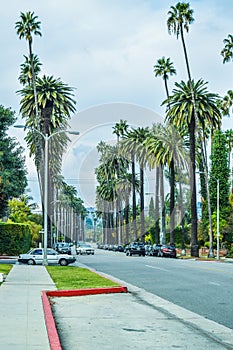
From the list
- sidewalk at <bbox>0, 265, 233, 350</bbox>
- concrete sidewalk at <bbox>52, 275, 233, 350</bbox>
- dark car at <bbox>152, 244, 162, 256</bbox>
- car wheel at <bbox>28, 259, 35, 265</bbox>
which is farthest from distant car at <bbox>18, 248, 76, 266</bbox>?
dark car at <bbox>152, 244, 162, 256</bbox>

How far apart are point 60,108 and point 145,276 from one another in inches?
1386

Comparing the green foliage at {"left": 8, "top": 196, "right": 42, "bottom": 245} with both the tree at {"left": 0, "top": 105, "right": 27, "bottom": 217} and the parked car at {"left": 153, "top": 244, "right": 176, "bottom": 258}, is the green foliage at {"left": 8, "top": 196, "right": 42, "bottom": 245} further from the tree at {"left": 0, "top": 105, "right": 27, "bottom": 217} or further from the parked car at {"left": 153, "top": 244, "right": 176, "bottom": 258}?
the tree at {"left": 0, "top": 105, "right": 27, "bottom": 217}

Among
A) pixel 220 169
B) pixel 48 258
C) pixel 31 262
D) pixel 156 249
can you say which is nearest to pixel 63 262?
pixel 48 258

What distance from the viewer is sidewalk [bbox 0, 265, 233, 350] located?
1127 centimetres

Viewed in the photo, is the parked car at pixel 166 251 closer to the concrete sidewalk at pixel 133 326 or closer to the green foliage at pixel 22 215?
the green foliage at pixel 22 215

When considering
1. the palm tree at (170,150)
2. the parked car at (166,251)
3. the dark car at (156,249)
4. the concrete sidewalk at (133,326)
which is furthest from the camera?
the palm tree at (170,150)

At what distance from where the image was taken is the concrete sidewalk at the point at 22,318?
1038 cm

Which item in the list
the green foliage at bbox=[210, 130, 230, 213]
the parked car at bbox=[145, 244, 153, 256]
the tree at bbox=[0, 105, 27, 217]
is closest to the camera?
the tree at bbox=[0, 105, 27, 217]

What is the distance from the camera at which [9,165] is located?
41.2 meters

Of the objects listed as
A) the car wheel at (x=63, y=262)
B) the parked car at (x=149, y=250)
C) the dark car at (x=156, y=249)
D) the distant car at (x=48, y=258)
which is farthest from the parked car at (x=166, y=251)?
the car wheel at (x=63, y=262)

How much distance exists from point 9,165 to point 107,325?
2844cm

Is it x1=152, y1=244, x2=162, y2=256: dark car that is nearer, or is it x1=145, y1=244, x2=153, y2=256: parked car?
x1=152, y1=244, x2=162, y2=256: dark car

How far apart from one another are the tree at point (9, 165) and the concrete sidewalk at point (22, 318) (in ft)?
55.0

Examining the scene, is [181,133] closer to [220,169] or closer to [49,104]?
[220,169]
